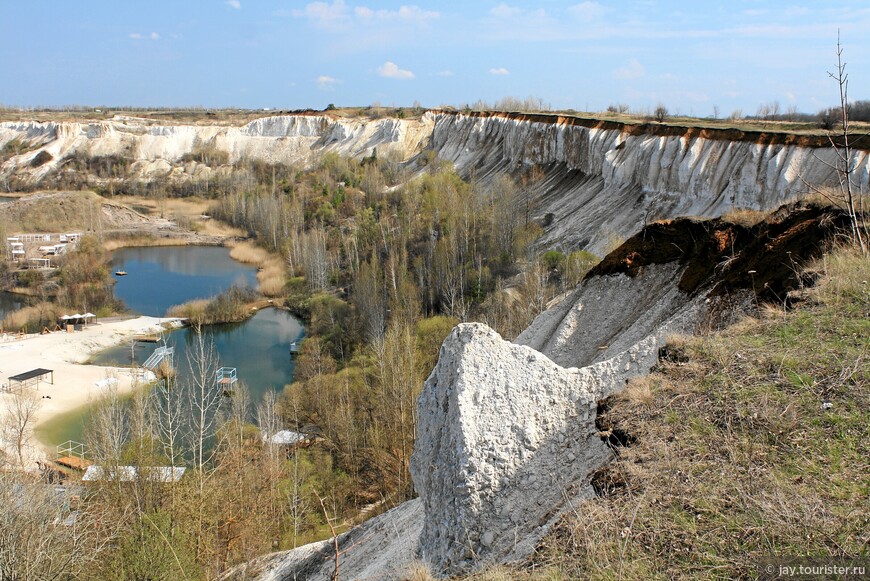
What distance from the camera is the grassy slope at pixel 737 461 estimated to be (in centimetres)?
388

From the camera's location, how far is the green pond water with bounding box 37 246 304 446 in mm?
27312

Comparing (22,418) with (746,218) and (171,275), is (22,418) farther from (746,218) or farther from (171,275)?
(171,275)

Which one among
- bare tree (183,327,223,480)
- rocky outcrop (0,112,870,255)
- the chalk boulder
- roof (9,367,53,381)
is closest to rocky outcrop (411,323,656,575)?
the chalk boulder

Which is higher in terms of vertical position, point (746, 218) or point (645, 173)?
point (645, 173)

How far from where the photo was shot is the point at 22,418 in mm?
18578

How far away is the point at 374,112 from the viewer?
85.8 metres

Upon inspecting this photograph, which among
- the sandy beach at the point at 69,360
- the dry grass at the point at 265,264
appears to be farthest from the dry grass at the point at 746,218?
the dry grass at the point at 265,264

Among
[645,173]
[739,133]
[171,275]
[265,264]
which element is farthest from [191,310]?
[739,133]

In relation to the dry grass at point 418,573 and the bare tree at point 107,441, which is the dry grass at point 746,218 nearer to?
the dry grass at point 418,573

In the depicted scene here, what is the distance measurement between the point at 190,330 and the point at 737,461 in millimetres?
35542

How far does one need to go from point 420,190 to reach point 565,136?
1103cm

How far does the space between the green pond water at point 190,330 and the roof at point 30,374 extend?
10.5 ft

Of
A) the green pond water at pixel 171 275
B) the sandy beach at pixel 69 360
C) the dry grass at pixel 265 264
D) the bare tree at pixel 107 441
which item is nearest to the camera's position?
the bare tree at pixel 107 441

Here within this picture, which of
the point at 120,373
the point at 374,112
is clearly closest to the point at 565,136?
the point at 120,373
